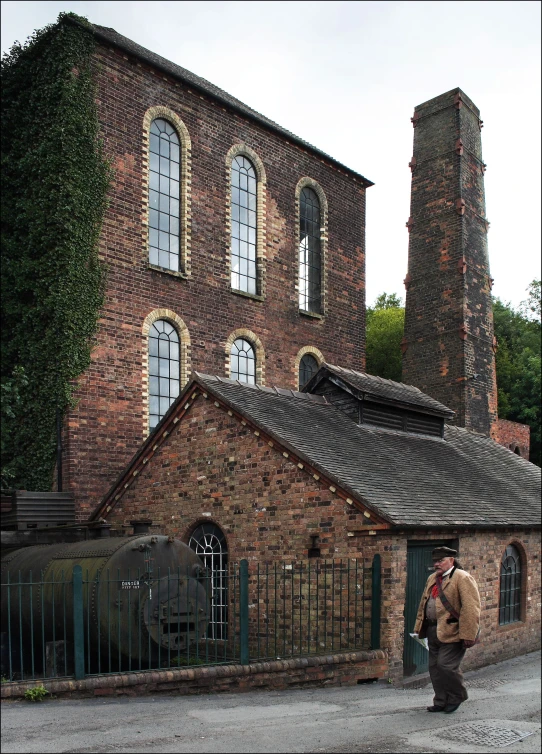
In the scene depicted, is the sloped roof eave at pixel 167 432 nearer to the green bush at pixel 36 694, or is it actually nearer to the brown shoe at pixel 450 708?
the brown shoe at pixel 450 708

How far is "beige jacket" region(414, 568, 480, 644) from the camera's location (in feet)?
28.8

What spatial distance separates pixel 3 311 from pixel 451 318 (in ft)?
44.7

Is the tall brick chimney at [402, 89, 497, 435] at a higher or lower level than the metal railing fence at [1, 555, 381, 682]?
higher

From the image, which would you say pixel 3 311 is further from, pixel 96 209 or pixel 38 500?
pixel 38 500

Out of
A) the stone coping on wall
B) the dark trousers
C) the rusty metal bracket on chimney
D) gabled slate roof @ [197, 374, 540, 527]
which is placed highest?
the rusty metal bracket on chimney

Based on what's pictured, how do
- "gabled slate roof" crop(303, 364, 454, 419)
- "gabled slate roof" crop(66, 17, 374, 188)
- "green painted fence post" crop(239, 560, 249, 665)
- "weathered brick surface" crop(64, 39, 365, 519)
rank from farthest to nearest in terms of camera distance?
"gabled slate roof" crop(66, 17, 374, 188) → "weathered brick surface" crop(64, 39, 365, 519) → "gabled slate roof" crop(303, 364, 454, 419) → "green painted fence post" crop(239, 560, 249, 665)

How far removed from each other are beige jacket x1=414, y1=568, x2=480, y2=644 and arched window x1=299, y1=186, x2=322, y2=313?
608 inches

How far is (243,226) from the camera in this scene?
2230cm

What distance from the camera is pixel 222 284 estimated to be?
21.2m

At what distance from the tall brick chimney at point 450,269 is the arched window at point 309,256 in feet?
13.2

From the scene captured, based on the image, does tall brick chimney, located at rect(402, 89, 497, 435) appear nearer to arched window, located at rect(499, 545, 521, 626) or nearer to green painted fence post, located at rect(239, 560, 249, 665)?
arched window, located at rect(499, 545, 521, 626)

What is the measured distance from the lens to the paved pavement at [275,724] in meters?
7.68

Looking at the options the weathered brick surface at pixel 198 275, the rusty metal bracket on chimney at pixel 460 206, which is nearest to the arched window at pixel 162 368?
the weathered brick surface at pixel 198 275

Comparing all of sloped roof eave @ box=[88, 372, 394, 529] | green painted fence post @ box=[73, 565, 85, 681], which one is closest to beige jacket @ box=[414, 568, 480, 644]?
sloped roof eave @ box=[88, 372, 394, 529]
